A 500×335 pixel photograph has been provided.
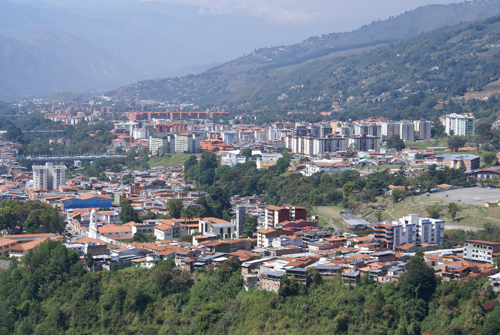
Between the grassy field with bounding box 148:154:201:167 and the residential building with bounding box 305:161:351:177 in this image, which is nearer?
the residential building with bounding box 305:161:351:177

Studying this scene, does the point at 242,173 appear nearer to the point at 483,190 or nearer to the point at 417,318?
the point at 483,190

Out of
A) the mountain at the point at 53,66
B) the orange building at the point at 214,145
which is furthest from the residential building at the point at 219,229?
the mountain at the point at 53,66

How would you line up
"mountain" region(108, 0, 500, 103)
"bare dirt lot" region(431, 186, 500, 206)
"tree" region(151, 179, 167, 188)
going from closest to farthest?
1. "bare dirt lot" region(431, 186, 500, 206)
2. "tree" region(151, 179, 167, 188)
3. "mountain" region(108, 0, 500, 103)

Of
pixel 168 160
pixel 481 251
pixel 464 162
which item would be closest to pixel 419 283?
pixel 481 251

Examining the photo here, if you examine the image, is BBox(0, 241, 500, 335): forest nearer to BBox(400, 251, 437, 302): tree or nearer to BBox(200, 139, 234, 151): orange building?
BBox(400, 251, 437, 302): tree

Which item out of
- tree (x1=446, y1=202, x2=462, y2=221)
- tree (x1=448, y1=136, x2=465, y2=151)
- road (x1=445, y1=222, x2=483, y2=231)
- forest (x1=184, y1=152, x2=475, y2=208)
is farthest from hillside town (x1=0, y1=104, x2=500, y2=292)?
tree (x1=446, y1=202, x2=462, y2=221)

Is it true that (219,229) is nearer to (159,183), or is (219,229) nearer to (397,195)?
(397,195)

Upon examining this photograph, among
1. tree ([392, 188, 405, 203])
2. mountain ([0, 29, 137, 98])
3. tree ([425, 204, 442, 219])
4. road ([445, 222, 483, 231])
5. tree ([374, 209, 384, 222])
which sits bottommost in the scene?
road ([445, 222, 483, 231])

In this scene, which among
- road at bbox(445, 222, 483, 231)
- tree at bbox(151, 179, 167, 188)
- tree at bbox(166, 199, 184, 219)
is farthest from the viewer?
tree at bbox(151, 179, 167, 188)
